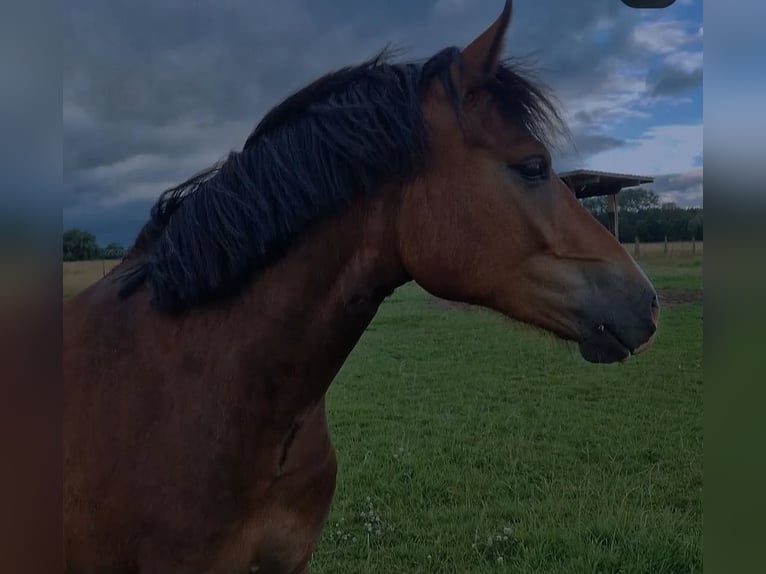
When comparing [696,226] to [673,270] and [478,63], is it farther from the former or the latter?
[478,63]

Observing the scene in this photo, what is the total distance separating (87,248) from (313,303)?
38.9 inches

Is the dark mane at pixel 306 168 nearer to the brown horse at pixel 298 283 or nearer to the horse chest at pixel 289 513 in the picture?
the brown horse at pixel 298 283

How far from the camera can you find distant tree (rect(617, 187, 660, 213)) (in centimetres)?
202

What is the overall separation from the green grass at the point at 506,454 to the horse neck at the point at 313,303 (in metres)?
0.64

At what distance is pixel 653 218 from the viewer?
2.03 meters

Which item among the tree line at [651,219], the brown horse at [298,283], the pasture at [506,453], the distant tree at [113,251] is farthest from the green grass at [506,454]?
the distant tree at [113,251]

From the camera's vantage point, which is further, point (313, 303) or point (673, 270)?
point (673, 270)

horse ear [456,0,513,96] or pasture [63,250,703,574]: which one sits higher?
horse ear [456,0,513,96]

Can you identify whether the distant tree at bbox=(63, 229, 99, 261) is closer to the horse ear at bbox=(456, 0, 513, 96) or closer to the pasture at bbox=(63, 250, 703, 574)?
the pasture at bbox=(63, 250, 703, 574)

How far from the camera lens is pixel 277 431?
58.1 inches

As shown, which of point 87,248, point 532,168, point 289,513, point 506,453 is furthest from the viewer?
point 506,453

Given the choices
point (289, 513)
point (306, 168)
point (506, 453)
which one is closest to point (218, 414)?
point (289, 513)

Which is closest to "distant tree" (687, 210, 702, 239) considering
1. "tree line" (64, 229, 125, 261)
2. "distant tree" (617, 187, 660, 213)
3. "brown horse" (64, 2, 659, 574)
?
"distant tree" (617, 187, 660, 213)

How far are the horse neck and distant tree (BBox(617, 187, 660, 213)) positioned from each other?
1.00 metres
